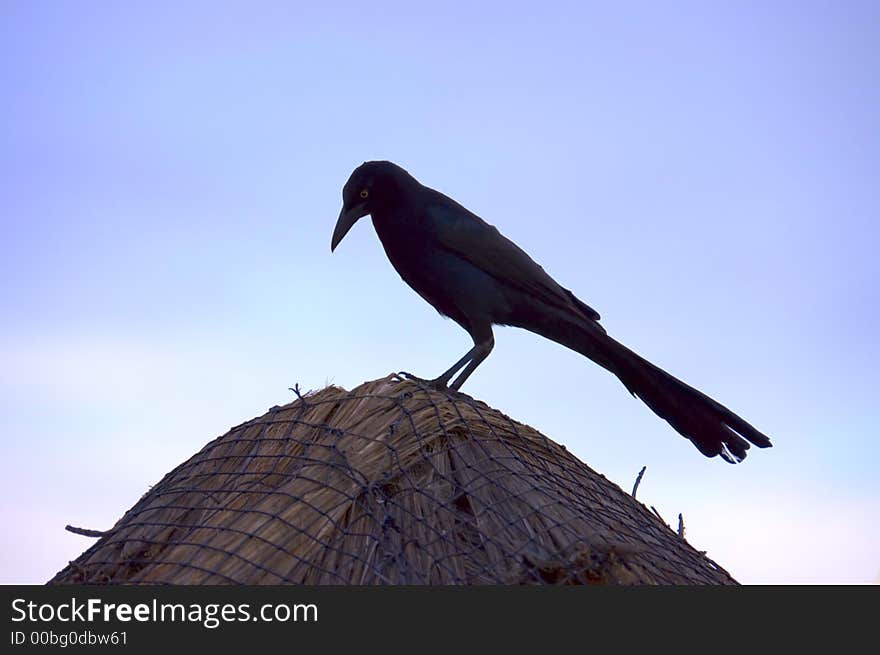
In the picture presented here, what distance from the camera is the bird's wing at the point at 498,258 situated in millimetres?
4977

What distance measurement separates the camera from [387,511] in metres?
2.87

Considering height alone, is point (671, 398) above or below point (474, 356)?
below

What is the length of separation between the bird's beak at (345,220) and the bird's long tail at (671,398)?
1147 mm

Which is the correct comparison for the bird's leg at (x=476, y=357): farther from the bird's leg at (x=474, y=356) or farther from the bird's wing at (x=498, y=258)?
the bird's wing at (x=498, y=258)

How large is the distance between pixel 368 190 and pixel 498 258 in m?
0.77

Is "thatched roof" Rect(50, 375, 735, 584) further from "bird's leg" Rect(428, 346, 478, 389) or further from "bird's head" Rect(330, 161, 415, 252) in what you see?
"bird's head" Rect(330, 161, 415, 252)

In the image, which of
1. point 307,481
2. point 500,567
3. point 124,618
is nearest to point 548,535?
point 500,567

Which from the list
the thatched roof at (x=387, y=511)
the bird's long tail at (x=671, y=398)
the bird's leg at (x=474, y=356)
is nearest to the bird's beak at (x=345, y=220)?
the bird's leg at (x=474, y=356)

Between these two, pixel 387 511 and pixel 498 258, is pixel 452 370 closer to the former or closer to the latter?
pixel 498 258

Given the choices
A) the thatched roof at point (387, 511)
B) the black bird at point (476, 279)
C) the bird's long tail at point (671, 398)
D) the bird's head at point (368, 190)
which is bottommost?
the thatched roof at point (387, 511)

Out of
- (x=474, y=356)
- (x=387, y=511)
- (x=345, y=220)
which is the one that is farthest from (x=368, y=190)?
(x=387, y=511)

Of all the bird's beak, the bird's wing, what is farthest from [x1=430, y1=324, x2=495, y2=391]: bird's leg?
the bird's beak

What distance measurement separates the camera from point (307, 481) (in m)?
2.99

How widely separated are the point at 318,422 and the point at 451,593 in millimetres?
965
